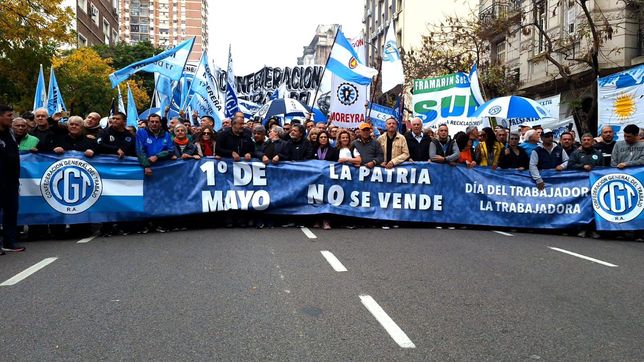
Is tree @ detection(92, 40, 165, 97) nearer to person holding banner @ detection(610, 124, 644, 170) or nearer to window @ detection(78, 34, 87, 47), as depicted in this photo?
window @ detection(78, 34, 87, 47)

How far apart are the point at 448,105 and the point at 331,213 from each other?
5.49m

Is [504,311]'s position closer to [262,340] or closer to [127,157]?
[262,340]

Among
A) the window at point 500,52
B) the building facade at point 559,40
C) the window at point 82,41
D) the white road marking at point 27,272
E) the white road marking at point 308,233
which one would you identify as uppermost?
the window at point 82,41

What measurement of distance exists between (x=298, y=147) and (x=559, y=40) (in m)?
14.9

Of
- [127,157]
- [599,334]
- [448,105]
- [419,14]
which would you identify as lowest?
[599,334]

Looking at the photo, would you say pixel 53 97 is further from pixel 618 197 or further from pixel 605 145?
pixel 618 197

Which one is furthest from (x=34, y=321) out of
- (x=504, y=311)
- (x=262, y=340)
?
(x=504, y=311)

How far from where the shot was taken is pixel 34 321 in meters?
4.72

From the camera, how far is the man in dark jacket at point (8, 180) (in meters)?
8.08

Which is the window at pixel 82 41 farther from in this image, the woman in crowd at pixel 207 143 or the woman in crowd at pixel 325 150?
the woman in crowd at pixel 325 150

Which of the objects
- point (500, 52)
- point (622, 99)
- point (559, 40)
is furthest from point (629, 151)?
point (500, 52)

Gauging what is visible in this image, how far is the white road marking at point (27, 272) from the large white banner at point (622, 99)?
466 inches

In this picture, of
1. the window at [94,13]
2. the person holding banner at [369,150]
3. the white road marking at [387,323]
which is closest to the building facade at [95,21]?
the window at [94,13]

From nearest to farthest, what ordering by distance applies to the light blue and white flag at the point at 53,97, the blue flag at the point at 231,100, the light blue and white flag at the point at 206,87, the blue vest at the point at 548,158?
the blue vest at the point at 548,158
the light blue and white flag at the point at 53,97
the light blue and white flag at the point at 206,87
the blue flag at the point at 231,100
